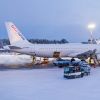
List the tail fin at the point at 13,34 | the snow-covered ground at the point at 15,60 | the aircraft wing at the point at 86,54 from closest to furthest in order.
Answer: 1. the aircraft wing at the point at 86,54
2. the tail fin at the point at 13,34
3. the snow-covered ground at the point at 15,60

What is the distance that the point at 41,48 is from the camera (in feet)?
166

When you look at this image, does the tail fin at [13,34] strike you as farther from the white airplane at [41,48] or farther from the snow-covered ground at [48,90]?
the snow-covered ground at [48,90]

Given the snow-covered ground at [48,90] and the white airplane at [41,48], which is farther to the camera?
the white airplane at [41,48]

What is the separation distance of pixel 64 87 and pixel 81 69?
796cm

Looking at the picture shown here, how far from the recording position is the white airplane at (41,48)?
165 feet

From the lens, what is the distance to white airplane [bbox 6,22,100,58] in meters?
50.2

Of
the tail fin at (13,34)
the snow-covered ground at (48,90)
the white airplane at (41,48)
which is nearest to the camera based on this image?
the snow-covered ground at (48,90)

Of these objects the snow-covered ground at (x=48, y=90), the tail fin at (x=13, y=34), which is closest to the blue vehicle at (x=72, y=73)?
the snow-covered ground at (x=48, y=90)

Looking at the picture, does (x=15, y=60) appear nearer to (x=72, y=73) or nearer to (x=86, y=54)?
(x=86, y=54)

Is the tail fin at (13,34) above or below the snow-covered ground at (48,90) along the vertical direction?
above

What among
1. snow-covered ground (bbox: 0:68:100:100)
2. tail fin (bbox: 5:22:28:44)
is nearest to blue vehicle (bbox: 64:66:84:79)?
snow-covered ground (bbox: 0:68:100:100)

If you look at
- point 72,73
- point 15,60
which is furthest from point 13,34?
point 72,73

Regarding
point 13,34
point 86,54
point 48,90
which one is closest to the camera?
point 48,90

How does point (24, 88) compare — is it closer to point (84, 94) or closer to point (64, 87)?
point (64, 87)
